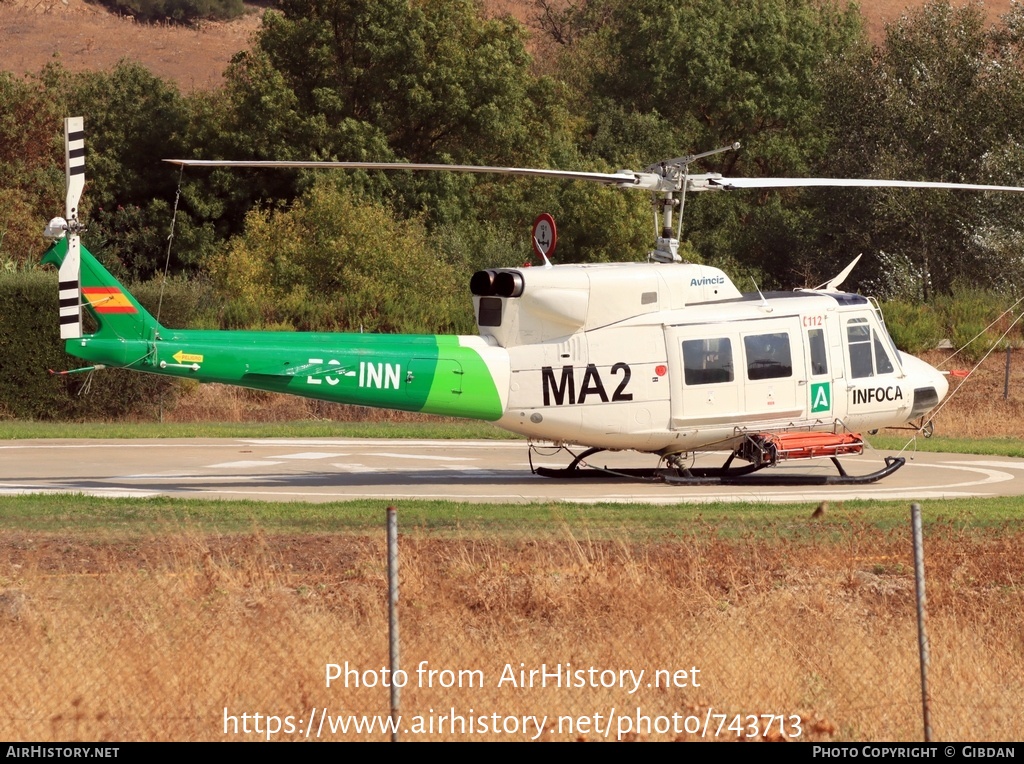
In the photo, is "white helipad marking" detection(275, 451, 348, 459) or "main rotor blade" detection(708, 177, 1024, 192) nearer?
"main rotor blade" detection(708, 177, 1024, 192)

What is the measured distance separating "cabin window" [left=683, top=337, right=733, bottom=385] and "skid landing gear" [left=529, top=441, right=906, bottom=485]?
1.21 meters

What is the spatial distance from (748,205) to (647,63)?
9.04m

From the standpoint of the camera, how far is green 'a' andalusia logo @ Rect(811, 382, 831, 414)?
2147cm

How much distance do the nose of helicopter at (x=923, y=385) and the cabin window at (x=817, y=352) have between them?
184 centimetres

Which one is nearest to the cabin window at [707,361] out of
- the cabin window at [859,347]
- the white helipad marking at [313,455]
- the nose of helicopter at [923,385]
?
the cabin window at [859,347]

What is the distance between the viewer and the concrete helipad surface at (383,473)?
68.1 ft

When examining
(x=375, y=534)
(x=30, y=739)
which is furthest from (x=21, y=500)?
(x=30, y=739)

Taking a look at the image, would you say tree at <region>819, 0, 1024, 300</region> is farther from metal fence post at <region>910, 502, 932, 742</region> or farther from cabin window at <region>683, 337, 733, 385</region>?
metal fence post at <region>910, 502, 932, 742</region>

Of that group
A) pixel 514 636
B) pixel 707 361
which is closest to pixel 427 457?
pixel 707 361

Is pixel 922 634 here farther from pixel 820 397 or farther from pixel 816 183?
pixel 820 397

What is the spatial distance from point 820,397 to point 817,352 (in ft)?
2.25

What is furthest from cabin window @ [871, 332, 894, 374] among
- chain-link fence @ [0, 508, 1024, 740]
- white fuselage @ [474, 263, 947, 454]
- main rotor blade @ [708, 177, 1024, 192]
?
chain-link fence @ [0, 508, 1024, 740]

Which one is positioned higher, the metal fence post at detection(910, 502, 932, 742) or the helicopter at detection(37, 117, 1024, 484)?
the helicopter at detection(37, 117, 1024, 484)

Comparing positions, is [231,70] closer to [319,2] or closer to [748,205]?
[319,2]
